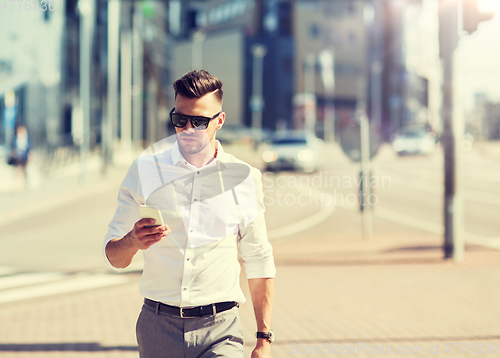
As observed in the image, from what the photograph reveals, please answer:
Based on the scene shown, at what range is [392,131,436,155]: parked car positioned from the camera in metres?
37.9

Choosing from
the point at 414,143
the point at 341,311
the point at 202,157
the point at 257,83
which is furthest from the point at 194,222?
the point at 257,83

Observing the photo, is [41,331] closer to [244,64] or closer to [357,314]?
[357,314]

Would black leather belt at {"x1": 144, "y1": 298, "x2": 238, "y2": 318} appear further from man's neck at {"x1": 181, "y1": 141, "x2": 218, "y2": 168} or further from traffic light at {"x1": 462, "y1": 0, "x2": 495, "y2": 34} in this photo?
traffic light at {"x1": 462, "y1": 0, "x2": 495, "y2": 34}

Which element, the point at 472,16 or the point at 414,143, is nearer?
the point at 472,16

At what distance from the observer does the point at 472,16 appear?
7.52m

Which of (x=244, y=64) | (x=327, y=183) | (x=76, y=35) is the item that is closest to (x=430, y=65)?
(x=244, y=64)

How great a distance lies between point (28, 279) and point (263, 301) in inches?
231

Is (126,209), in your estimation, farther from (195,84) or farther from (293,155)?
(293,155)

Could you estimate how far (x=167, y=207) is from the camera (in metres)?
2.36

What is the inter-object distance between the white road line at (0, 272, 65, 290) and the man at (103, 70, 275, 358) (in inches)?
211

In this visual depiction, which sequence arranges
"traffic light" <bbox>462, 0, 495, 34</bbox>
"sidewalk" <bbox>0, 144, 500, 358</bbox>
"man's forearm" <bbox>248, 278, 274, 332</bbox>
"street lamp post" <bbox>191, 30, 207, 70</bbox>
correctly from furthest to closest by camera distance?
"street lamp post" <bbox>191, 30, 207, 70</bbox> → "traffic light" <bbox>462, 0, 495, 34</bbox> → "sidewalk" <bbox>0, 144, 500, 358</bbox> → "man's forearm" <bbox>248, 278, 274, 332</bbox>

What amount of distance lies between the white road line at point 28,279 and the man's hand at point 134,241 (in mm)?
5396

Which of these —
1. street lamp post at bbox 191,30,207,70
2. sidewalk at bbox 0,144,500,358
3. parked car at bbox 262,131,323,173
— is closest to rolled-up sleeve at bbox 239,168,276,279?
sidewalk at bbox 0,144,500,358

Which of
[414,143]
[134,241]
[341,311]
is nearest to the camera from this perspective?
[134,241]
